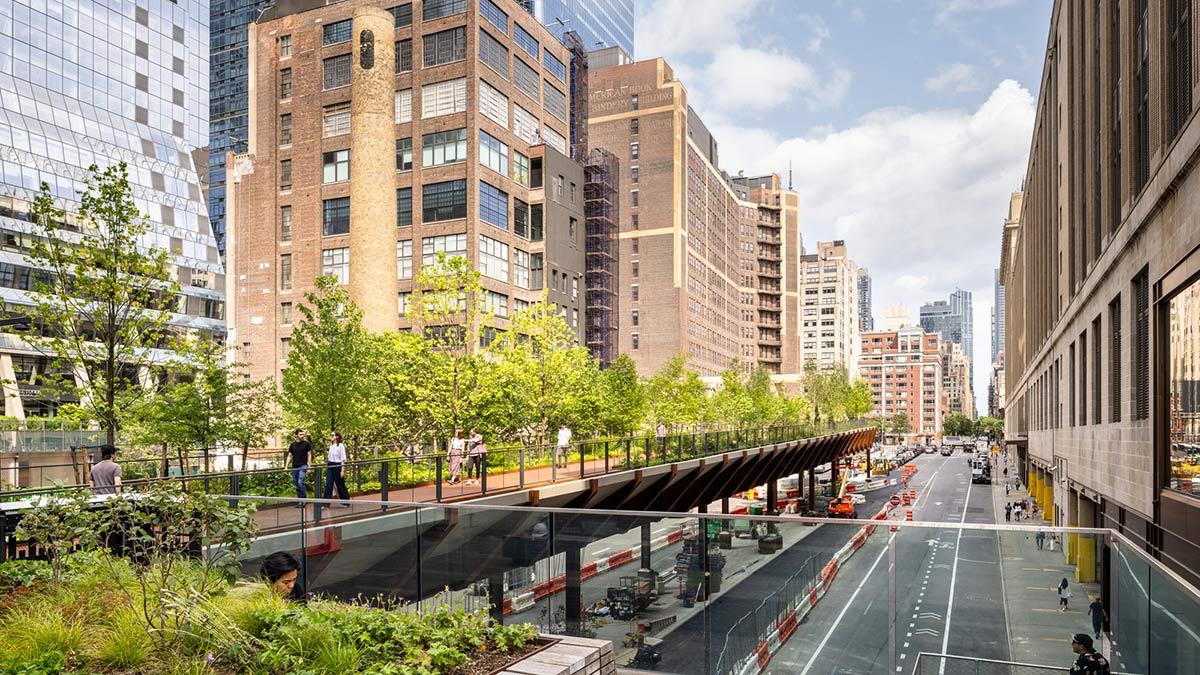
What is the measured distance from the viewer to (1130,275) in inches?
768

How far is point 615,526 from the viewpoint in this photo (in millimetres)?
8203

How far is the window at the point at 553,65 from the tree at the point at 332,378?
133 feet

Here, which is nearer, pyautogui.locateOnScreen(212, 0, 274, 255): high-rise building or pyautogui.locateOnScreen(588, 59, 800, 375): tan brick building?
pyautogui.locateOnScreen(588, 59, 800, 375): tan brick building

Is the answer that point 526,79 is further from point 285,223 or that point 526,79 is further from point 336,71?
point 285,223

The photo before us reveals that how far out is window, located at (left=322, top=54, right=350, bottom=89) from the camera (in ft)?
203

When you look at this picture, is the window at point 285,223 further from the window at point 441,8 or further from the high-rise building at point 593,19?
the high-rise building at point 593,19

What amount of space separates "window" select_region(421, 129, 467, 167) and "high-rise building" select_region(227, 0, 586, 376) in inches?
4.2

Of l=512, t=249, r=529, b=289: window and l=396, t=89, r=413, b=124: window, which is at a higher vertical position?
l=396, t=89, r=413, b=124: window

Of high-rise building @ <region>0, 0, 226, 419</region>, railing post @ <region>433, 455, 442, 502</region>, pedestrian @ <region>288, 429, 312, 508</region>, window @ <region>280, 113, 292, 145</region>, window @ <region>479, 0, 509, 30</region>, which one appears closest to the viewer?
pedestrian @ <region>288, 429, 312, 508</region>

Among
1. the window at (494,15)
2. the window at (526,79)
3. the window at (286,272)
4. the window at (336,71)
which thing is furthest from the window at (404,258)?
the window at (494,15)

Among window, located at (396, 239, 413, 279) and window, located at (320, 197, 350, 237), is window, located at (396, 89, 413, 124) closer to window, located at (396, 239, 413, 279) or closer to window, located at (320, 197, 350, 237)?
window, located at (320, 197, 350, 237)

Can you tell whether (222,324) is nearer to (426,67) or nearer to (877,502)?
(426,67)

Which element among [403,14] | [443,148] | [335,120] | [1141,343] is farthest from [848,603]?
[403,14]

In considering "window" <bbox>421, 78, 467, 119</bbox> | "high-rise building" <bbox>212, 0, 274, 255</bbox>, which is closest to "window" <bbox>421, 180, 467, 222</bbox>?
"window" <bbox>421, 78, 467, 119</bbox>
